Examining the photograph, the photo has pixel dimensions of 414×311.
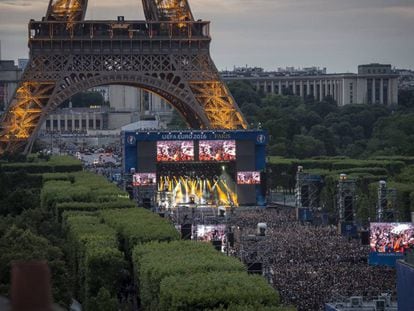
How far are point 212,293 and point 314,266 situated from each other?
1782 centimetres

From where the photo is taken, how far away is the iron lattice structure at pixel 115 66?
2827 inches

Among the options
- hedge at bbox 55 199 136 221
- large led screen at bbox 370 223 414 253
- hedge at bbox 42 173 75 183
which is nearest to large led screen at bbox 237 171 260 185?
hedge at bbox 42 173 75 183

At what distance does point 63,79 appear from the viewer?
72188mm

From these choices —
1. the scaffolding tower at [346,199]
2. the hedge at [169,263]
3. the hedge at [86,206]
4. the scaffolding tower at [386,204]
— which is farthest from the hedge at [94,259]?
the scaffolding tower at [346,199]

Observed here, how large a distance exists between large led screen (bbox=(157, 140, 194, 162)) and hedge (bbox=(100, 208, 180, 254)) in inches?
958

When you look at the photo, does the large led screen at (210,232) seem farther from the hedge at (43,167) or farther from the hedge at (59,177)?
the hedge at (43,167)

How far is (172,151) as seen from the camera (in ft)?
228

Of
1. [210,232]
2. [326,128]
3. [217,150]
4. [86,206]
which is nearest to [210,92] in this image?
[217,150]

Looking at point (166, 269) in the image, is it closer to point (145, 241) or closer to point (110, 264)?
point (110, 264)

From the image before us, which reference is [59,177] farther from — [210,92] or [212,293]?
[212,293]

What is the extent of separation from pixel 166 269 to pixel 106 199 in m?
28.8

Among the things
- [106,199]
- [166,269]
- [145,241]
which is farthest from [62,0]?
[166,269]

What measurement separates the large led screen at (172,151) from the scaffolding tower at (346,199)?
12.7 metres

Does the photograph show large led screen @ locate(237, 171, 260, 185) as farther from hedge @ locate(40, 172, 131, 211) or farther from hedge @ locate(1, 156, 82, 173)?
hedge @ locate(1, 156, 82, 173)
